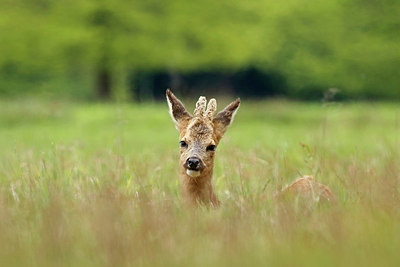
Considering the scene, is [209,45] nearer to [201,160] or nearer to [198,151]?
[198,151]

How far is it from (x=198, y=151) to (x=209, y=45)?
2664 cm

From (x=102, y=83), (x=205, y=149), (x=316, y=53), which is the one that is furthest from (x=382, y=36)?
(x=205, y=149)

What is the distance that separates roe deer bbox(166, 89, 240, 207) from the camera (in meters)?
5.33

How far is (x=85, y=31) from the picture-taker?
96.4 ft

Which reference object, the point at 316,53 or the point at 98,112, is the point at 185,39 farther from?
the point at 98,112

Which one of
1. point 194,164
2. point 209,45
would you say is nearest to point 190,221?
point 194,164

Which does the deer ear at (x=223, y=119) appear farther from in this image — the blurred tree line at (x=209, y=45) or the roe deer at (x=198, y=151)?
the blurred tree line at (x=209, y=45)

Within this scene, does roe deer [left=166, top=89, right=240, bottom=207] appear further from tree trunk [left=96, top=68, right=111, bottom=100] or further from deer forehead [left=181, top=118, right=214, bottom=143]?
tree trunk [left=96, top=68, right=111, bottom=100]

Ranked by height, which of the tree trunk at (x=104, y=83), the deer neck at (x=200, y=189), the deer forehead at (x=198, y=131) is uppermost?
the deer forehead at (x=198, y=131)

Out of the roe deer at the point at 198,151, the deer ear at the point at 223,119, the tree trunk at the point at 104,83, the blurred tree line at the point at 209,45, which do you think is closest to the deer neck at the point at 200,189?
the roe deer at the point at 198,151

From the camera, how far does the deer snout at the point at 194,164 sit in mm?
5254

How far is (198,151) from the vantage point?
5.43 meters

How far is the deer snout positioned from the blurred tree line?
22.6m

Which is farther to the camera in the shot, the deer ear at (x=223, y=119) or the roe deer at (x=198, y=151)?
the deer ear at (x=223, y=119)
